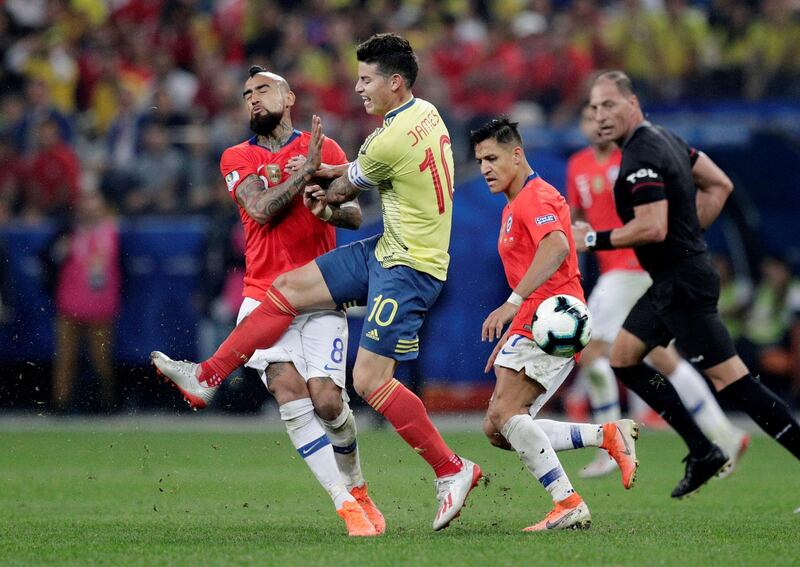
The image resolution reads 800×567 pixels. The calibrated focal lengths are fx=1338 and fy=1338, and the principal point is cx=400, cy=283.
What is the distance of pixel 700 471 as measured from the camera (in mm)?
8516

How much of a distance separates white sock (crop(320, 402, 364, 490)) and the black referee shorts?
2.07 meters

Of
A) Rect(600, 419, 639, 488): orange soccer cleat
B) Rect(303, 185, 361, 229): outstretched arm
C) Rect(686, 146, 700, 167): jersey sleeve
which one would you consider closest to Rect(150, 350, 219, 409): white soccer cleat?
Rect(303, 185, 361, 229): outstretched arm

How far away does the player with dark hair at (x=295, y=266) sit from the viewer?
285 inches

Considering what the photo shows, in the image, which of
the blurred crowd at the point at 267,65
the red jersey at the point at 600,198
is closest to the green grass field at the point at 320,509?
the red jersey at the point at 600,198

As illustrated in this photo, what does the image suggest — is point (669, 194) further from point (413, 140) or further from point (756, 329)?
point (756, 329)

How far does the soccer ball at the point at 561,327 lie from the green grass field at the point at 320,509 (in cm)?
97

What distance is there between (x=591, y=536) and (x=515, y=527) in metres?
0.66

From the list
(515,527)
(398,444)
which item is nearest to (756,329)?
(398,444)

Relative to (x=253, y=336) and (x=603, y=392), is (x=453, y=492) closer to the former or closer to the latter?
(x=253, y=336)

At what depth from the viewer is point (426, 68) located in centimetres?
1559

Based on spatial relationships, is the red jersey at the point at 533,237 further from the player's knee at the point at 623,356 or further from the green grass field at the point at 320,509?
the player's knee at the point at 623,356

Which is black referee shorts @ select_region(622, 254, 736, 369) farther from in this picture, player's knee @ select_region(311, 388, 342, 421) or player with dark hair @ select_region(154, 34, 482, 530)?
player's knee @ select_region(311, 388, 342, 421)

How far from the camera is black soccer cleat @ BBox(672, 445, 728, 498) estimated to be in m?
8.51

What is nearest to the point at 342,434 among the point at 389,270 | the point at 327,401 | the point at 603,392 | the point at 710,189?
the point at 327,401
